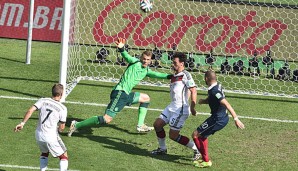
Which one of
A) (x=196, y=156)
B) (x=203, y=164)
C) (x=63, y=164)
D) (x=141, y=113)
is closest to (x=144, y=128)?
(x=141, y=113)

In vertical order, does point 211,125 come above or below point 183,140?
above

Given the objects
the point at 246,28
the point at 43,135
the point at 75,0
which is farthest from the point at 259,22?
the point at 43,135

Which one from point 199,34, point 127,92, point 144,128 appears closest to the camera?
point 127,92

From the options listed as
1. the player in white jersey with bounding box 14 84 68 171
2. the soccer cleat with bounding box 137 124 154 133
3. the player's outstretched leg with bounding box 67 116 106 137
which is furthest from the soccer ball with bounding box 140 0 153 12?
the player in white jersey with bounding box 14 84 68 171

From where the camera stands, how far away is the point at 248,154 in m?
13.1

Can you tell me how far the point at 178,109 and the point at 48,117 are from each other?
8.87 feet

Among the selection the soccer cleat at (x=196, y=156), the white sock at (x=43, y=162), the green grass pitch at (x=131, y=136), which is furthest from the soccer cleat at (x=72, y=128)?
the white sock at (x=43, y=162)

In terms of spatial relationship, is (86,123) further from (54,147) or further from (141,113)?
(54,147)

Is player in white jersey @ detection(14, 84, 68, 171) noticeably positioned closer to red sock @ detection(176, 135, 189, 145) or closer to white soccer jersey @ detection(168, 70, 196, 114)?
red sock @ detection(176, 135, 189, 145)

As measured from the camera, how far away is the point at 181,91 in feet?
41.4

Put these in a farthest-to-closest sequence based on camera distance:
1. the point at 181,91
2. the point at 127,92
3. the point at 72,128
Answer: the point at 127,92, the point at 72,128, the point at 181,91

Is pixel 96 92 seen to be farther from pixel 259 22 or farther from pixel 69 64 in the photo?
pixel 259 22

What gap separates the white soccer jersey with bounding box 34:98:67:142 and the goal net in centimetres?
921

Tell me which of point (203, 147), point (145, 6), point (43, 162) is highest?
point (145, 6)
